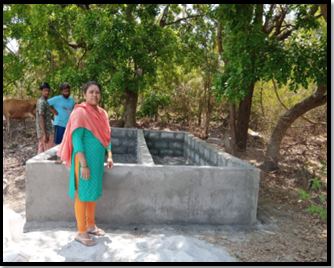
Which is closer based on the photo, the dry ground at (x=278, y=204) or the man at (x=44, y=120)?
the dry ground at (x=278, y=204)

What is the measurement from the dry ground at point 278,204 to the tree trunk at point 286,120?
0.92 ft

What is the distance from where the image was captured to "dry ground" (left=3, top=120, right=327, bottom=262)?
319 cm

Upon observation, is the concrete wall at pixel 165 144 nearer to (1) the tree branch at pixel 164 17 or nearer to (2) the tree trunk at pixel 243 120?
(2) the tree trunk at pixel 243 120

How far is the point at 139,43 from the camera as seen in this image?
26.3ft

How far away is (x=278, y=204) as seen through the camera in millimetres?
4941

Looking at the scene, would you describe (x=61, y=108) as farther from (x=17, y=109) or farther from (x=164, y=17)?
(x=164, y=17)

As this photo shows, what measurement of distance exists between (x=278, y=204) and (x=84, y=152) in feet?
11.4

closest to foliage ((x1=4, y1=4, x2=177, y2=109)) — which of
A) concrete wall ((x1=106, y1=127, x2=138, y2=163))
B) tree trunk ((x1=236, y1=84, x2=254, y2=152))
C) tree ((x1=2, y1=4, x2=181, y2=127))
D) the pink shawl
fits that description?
tree ((x1=2, y1=4, x2=181, y2=127))

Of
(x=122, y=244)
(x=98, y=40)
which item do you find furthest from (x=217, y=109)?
(x=122, y=244)

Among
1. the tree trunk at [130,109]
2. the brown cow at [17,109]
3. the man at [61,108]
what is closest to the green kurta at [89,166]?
the man at [61,108]

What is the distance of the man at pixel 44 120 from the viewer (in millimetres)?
5039

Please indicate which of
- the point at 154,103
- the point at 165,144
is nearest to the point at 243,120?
the point at 165,144

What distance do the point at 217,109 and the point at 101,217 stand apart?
28.8ft

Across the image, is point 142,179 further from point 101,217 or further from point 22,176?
point 22,176
